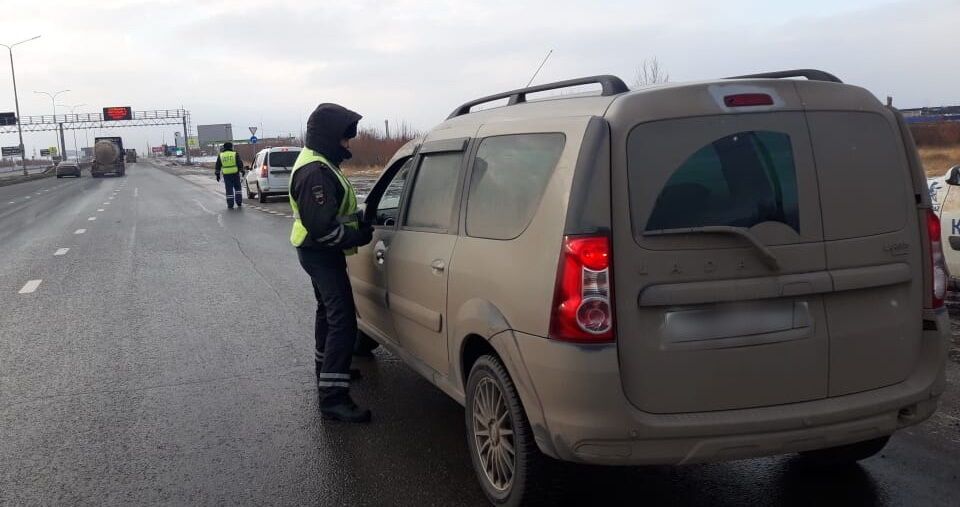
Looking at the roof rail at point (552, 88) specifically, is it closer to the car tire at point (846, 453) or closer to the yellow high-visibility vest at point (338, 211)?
the yellow high-visibility vest at point (338, 211)

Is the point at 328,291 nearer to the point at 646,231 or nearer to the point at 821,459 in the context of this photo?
the point at 646,231

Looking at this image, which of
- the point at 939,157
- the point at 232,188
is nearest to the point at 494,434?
the point at 232,188

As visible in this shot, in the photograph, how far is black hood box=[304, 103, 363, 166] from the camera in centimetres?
480

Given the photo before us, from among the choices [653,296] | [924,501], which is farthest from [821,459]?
[653,296]

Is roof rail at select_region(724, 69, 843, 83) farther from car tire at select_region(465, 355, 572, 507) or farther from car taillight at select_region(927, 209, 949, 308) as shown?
car tire at select_region(465, 355, 572, 507)

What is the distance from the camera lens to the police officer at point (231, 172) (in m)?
22.5

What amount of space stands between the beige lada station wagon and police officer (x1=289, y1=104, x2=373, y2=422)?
1557 mm

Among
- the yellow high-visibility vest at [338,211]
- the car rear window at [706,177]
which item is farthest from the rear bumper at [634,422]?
the yellow high-visibility vest at [338,211]

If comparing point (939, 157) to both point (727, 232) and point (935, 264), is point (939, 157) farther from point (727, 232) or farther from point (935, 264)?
point (727, 232)

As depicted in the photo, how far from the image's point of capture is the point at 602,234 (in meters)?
2.89

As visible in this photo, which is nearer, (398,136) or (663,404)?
(663,404)

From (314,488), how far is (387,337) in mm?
A: 1279

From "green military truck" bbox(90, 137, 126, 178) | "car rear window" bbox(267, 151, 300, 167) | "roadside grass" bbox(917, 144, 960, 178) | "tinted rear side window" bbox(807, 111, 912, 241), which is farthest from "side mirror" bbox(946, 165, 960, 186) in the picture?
"green military truck" bbox(90, 137, 126, 178)

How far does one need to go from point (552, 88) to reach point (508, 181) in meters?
0.55
